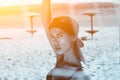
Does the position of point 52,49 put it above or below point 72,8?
below

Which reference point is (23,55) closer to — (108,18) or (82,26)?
(82,26)

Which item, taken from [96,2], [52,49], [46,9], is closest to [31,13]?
[46,9]

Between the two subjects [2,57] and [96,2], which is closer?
[96,2]

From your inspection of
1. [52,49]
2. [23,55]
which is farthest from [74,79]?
[23,55]

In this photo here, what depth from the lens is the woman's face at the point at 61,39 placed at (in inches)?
61.6

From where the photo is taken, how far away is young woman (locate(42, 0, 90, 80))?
156cm

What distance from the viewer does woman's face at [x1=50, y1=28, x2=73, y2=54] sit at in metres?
1.57

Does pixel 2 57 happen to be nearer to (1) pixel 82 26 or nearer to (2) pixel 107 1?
(1) pixel 82 26

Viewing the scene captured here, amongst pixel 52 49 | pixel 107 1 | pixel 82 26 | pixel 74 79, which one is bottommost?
pixel 74 79

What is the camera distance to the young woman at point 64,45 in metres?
1.56

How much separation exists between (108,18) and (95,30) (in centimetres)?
8

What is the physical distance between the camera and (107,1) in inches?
62.3

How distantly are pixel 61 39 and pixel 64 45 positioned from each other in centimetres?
3

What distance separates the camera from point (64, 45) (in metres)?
1.57
